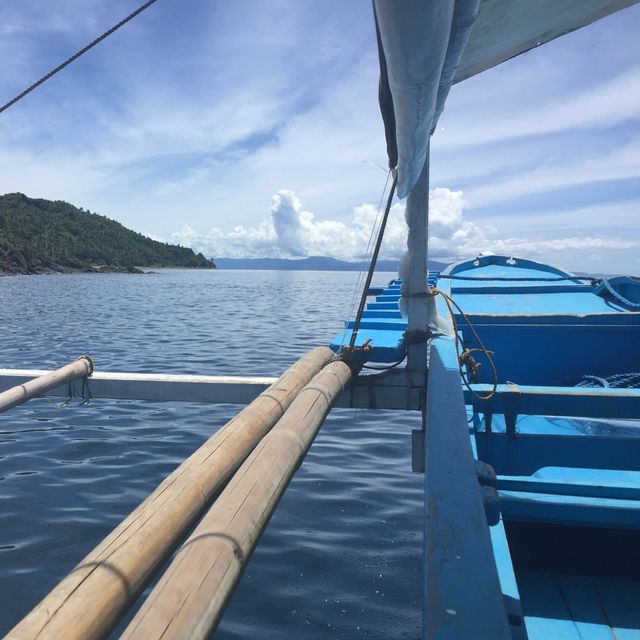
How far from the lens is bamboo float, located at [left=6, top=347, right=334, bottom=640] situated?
1.41 metres

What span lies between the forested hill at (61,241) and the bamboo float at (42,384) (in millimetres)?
98622

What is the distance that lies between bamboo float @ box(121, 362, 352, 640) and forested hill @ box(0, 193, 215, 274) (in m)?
103

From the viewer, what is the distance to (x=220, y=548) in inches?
67.7

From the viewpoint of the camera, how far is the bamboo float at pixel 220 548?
1.40 meters

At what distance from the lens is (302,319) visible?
28781mm

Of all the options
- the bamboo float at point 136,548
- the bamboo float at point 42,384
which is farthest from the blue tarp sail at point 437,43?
the bamboo float at point 42,384

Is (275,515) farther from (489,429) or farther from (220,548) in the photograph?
(220,548)

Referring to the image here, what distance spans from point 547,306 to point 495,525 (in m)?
7.28

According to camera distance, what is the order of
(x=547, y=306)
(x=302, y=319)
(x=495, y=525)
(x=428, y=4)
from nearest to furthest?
(x=428, y=4)
(x=495, y=525)
(x=547, y=306)
(x=302, y=319)

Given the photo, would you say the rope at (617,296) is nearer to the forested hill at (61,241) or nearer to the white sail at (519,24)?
the white sail at (519,24)

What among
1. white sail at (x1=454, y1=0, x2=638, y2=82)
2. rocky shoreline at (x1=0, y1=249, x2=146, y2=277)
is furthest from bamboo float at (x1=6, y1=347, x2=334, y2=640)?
rocky shoreline at (x1=0, y1=249, x2=146, y2=277)

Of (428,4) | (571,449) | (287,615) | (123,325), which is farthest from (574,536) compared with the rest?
(123,325)

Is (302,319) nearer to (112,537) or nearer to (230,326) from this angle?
(230,326)

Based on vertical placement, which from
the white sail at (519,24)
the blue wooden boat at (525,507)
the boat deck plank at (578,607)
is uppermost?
the white sail at (519,24)
